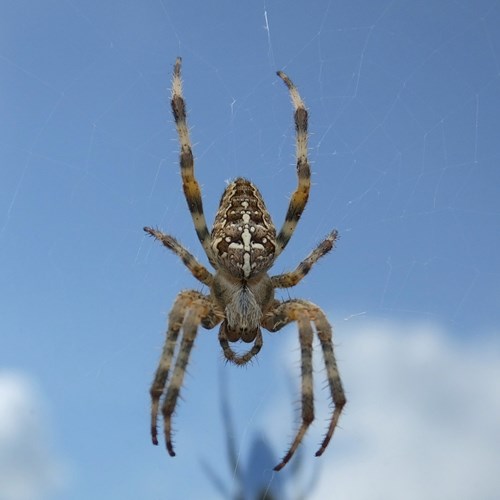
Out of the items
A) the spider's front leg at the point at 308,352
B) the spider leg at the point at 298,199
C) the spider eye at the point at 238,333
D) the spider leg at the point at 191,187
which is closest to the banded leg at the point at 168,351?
the spider eye at the point at 238,333

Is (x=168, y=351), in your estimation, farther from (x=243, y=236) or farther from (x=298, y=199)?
(x=298, y=199)

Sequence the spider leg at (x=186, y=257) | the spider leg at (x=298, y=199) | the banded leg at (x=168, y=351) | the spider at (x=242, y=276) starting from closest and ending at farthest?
1. the banded leg at (x=168, y=351)
2. the spider at (x=242, y=276)
3. the spider leg at (x=186, y=257)
4. the spider leg at (x=298, y=199)

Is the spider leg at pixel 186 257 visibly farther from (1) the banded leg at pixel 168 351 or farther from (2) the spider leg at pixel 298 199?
(2) the spider leg at pixel 298 199

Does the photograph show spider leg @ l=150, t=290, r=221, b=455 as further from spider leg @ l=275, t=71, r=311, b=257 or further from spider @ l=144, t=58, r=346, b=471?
spider leg @ l=275, t=71, r=311, b=257

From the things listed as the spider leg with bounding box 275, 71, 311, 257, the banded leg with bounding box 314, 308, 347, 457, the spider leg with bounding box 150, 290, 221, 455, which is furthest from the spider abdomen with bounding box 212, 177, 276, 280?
the banded leg with bounding box 314, 308, 347, 457

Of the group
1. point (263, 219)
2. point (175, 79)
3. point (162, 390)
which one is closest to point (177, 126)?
point (175, 79)

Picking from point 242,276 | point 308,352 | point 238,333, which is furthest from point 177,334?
point 308,352
